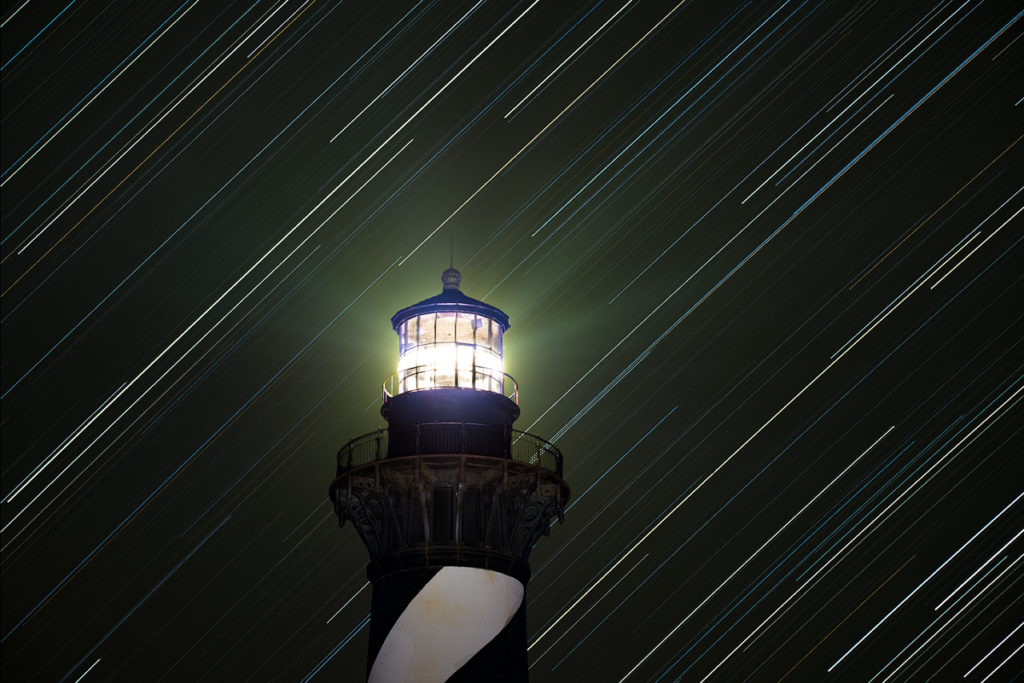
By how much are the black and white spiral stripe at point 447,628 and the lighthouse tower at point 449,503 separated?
0.02 m

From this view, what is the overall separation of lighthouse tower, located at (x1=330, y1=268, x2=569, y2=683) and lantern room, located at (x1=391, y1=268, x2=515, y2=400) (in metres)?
0.03

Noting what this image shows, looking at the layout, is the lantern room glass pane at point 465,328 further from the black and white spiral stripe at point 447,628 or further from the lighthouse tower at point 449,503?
the black and white spiral stripe at point 447,628

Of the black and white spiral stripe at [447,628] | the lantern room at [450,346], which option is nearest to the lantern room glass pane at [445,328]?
the lantern room at [450,346]

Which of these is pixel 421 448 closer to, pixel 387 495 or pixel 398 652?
pixel 387 495

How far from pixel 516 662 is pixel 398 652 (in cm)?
252

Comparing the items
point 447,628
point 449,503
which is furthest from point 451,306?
point 447,628

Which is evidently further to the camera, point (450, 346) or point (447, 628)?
point (450, 346)

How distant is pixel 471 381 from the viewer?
101 feet

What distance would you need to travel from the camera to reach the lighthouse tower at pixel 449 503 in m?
28.2

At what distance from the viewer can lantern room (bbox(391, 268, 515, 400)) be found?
30.8 m

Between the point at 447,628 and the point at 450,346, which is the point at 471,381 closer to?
the point at 450,346

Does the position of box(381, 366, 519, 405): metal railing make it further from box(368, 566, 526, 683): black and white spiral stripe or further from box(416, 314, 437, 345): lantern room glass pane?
box(368, 566, 526, 683): black and white spiral stripe

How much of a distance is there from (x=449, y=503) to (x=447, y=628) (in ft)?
9.20

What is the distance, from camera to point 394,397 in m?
30.9
